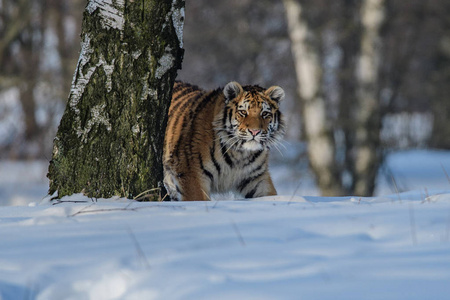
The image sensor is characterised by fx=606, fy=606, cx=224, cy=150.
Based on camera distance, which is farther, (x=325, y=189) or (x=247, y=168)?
(x=325, y=189)

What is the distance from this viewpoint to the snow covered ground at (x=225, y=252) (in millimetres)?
2311

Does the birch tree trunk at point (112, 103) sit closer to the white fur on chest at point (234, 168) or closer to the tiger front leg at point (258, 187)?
the white fur on chest at point (234, 168)

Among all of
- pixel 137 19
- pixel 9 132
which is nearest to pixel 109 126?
pixel 137 19

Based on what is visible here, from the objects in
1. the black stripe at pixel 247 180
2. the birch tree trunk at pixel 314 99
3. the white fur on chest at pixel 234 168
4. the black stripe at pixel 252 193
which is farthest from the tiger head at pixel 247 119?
the birch tree trunk at pixel 314 99

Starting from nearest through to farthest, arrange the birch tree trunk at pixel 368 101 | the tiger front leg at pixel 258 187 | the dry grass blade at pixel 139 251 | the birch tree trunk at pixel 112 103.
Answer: the dry grass blade at pixel 139 251 → the birch tree trunk at pixel 112 103 → the tiger front leg at pixel 258 187 → the birch tree trunk at pixel 368 101

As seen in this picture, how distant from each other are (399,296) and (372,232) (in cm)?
75

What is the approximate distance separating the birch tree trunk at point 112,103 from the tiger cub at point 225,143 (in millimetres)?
1021

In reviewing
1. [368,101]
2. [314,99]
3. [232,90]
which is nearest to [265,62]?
[314,99]

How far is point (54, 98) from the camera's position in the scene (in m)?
14.9

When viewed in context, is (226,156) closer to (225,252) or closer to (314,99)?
(225,252)

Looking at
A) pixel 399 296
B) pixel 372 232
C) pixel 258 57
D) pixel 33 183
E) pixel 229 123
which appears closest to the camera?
pixel 399 296

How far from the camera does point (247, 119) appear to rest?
205 inches

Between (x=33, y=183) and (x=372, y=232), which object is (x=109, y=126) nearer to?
(x=372, y=232)

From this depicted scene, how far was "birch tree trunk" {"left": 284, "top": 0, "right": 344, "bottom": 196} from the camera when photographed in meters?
10.1
